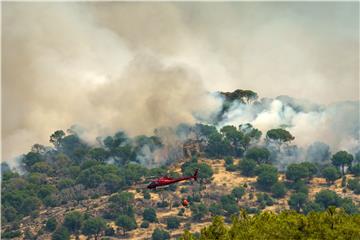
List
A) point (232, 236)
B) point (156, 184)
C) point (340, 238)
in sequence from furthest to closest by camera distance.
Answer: point (156, 184), point (232, 236), point (340, 238)

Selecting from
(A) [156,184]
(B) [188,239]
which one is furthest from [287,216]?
(A) [156,184]

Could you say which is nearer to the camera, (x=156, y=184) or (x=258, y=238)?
(x=258, y=238)

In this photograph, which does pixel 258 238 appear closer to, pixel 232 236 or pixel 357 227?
pixel 232 236

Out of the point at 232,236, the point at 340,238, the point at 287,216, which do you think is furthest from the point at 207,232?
the point at 340,238

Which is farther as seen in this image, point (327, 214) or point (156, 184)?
point (156, 184)

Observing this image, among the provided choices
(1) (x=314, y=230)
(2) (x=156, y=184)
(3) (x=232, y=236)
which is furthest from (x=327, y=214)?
(2) (x=156, y=184)

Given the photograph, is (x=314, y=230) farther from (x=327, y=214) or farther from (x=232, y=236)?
(x=232, y=236)

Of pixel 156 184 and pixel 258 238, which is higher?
pixel 156 184

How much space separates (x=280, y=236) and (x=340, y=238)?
8.77m

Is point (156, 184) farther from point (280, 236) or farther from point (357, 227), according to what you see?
point (357, 227)

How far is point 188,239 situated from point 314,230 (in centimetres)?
1899

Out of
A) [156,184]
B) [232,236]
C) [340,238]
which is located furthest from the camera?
[156,184]

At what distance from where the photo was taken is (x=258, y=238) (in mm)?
122562

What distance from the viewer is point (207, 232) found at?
129875mm
